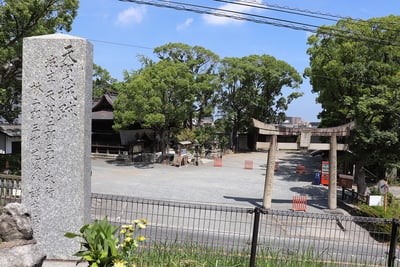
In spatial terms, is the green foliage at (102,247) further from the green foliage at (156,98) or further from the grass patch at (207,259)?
the green foliage at (156,98)

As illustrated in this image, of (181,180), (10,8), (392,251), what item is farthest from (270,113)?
(392,251)

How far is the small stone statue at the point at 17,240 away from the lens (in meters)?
4.69

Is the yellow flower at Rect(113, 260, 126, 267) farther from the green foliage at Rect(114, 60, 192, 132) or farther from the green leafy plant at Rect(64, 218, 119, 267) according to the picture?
the green foliage at Rect(114, 60, 192, 132)

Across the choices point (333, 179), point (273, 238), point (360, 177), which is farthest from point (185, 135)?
point (273, 238)

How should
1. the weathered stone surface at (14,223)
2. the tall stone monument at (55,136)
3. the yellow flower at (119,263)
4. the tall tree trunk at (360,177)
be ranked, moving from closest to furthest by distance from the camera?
the yellow flower at (119,263) → the weathered stone surface at (14,223) → the tall stone monument at (55,136) → the tall tree trunk at (360,177)

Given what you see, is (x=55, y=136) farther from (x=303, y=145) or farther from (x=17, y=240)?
(x=303, y=145)

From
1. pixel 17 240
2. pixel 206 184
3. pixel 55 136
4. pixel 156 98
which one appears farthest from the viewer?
pixel 156 98

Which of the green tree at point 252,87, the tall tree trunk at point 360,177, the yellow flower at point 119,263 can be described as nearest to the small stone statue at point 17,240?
the yellow flower at point 119,263

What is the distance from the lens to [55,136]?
584cm

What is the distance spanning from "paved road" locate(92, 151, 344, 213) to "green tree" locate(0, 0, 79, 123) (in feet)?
23.3

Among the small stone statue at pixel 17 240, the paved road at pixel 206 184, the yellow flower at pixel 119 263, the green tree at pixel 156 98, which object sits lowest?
the paved road at pixel 206 184

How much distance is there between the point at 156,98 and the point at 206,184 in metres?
9.06

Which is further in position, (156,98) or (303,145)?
(156,98)

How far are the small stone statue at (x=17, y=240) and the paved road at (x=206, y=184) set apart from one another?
1191 cm
